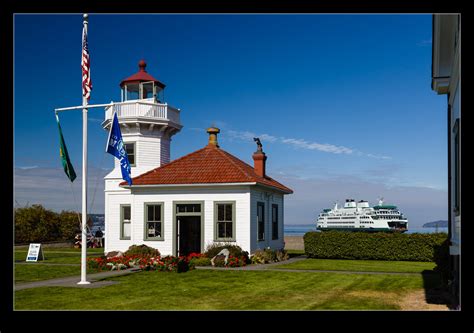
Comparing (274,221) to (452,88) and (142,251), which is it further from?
(452,88)

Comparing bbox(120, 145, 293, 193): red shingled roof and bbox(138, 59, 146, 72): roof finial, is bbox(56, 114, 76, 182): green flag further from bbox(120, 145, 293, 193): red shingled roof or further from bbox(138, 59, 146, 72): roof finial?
bbox(138, 59, 146, 72): roof finial

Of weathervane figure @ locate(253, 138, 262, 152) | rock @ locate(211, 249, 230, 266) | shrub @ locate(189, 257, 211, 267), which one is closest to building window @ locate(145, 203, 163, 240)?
shrub @ locate(189, 257, 211, 267)

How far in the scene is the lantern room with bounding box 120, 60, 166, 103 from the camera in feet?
88.6

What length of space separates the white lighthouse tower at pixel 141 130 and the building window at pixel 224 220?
5083 mm

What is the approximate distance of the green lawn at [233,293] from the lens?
1163cm

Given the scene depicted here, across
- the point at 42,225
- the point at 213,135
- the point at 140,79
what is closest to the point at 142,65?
the point at 140,79

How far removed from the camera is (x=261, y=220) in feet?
79.3

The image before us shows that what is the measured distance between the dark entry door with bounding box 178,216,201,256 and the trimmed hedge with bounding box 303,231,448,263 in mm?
5291

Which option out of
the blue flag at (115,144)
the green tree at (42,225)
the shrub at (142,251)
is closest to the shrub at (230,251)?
the shrub at (142,251)

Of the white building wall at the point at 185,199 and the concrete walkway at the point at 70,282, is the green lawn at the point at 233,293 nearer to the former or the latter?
the concrete walkway at the point at 70,282

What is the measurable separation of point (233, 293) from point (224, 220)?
30.5ft
